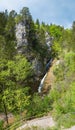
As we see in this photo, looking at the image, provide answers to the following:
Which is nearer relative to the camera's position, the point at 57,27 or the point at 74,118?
the point at 74,118

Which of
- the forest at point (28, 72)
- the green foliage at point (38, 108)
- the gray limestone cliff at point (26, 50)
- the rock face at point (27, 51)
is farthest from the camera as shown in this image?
the gray limestone cliff at point (26, 50)

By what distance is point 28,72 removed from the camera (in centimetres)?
4534

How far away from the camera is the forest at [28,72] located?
43969 mm

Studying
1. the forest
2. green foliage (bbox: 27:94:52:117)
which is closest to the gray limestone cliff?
the forest

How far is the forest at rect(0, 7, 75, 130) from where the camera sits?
4397 cm

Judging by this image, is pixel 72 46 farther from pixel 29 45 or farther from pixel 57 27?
pixel 57 27

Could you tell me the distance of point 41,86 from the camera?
199 ft

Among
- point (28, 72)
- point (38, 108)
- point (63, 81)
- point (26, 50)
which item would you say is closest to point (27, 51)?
point (26, 50)

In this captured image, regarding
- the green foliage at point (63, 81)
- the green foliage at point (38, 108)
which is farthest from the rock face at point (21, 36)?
the green foliage at point (38, 108)

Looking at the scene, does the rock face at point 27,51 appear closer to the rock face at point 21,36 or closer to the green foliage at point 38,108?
the rock face at point 21,36

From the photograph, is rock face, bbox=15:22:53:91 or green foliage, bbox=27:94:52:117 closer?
green foliage, bbox=27:94:52:117

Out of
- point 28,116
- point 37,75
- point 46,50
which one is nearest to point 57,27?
point 46,50

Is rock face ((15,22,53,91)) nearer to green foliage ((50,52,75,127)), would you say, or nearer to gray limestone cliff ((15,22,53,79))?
gray limestone cliff ((15,22,53,79))

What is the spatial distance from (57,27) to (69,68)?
8422 cm
